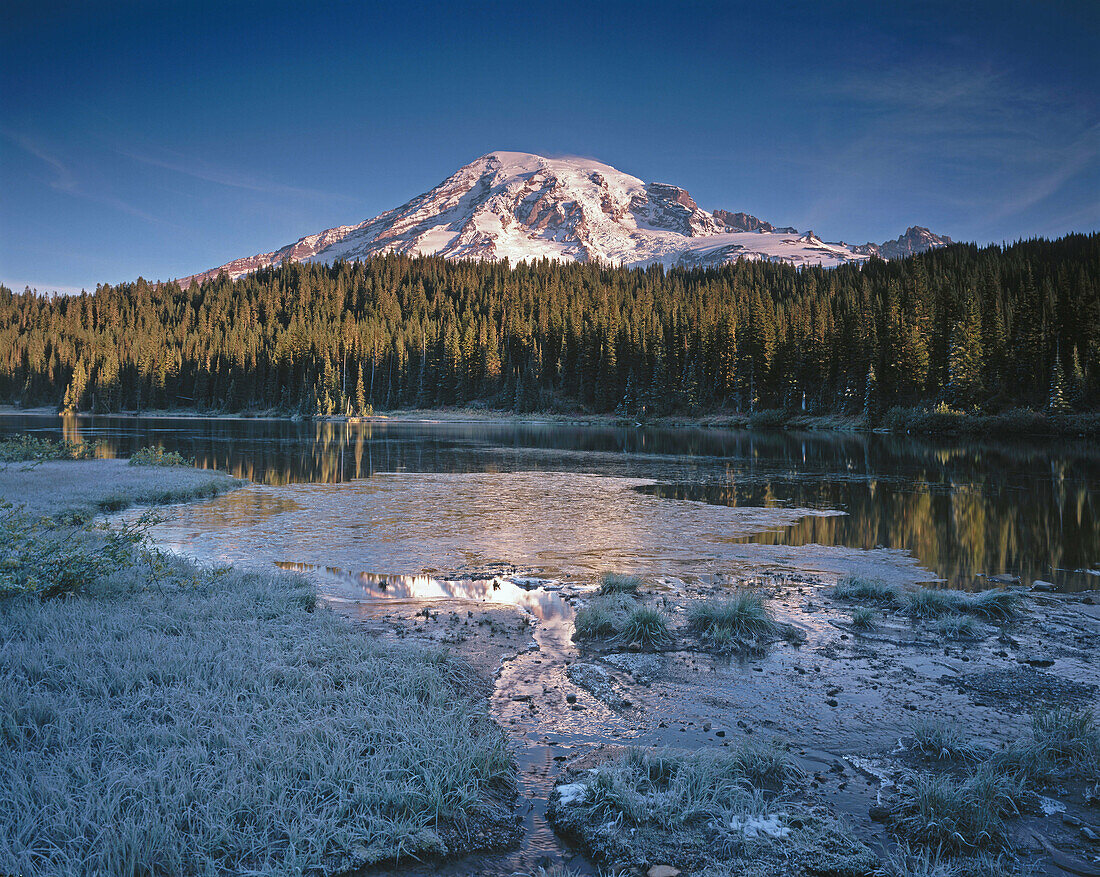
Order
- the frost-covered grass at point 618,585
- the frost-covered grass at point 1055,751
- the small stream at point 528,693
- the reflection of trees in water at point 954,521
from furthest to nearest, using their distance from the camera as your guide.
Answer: the reflection of trees in water at point 954,521 → the frost-covered grass at point 618,585 → the frost-covered grass at point 1055,751 → the small stream at point 528,693

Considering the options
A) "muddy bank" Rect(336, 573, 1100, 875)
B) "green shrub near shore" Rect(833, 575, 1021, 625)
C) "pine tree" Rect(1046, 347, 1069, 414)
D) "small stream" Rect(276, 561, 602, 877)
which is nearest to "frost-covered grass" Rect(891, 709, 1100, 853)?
"muddy bank" Rect(336, 573, 1100, 875)

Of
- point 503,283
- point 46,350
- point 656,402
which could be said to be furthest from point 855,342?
point 46,350

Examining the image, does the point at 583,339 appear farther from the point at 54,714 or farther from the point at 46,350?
the point at 46,350

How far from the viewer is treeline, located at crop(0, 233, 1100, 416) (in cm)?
7481

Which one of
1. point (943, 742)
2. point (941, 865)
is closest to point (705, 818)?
point (941, 865)

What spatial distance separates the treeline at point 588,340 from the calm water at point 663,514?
39.6 metres

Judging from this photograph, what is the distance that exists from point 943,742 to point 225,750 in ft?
23.4

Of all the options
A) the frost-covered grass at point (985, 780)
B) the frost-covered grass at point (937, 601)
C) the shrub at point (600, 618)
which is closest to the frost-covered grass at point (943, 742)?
the frost-covered grass at point (985, 780)

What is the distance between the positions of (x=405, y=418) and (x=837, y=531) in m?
108

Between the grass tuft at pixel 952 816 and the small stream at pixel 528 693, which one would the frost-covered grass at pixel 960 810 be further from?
the small stream at pixel 528 693

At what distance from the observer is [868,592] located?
12195 millimetres

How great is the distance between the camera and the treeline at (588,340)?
74.8 meters

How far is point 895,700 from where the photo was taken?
7.60 metres

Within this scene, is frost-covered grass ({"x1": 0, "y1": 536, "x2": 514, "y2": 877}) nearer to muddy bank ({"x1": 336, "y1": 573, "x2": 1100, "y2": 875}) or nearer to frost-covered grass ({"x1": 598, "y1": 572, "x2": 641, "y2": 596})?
muddy bank ({"x1": 336, "y1": 573, "x2": 1100, "y2": 875})
